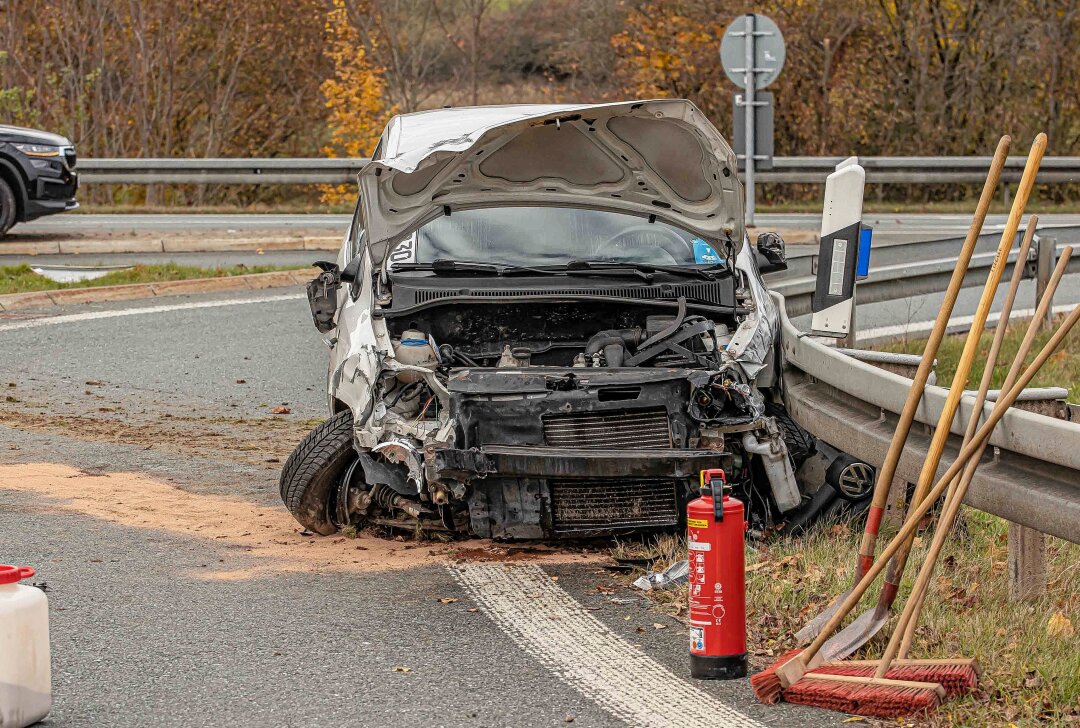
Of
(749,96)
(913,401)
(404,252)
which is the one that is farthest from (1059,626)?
(749,96)

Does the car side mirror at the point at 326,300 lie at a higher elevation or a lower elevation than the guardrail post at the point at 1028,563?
higher

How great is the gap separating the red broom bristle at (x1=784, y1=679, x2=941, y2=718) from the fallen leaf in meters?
0.76

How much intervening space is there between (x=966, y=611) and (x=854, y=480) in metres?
1.15

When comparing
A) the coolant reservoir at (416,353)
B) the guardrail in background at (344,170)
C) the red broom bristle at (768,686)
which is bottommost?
the red broom bristle at (768,686)

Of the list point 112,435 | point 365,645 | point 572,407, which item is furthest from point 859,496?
point 112,435

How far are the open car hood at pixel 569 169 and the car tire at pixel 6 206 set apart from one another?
11207 millimetres

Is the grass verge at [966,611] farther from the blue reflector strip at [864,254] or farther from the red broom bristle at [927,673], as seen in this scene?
the blue reflector strip at [864,254]

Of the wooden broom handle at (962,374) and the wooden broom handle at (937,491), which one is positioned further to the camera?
the wooden broom handle at (962,374)

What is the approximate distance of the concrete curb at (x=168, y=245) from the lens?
17.4 metres

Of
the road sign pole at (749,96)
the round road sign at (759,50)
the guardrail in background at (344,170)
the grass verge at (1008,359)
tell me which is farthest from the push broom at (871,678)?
the guardrail in background at (344,170)

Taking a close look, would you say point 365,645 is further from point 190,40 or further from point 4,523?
point 190,40

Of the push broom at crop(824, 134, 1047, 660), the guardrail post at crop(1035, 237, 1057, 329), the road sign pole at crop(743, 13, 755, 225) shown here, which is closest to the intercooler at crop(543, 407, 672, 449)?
the push broom at crop(824, 134, 1047, 660)

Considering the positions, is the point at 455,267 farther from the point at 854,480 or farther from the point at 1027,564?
the point at 1027,564

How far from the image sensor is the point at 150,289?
1426cm
